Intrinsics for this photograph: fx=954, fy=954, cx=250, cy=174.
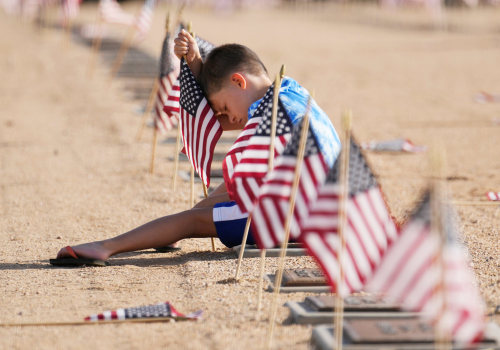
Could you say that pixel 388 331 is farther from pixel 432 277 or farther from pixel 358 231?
pixel 432 277

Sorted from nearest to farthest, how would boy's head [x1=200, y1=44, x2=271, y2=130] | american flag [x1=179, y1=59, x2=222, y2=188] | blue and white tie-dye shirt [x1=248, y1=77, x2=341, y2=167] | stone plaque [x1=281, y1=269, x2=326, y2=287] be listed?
stone plaque [x1=281, y1=269, x2=326, y2=287] < blue and white tie-dye shirt [x1=248, y1=77, x2=341, y2=167] < boy's head [x1=200, y1=44, x2=271, y2=130] < american flag [x1=179, y1=59, x2=222, y2=188]

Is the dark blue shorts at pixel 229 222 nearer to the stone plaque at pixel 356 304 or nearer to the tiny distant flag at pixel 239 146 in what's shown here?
the tiny distant flag at pixel 239 146

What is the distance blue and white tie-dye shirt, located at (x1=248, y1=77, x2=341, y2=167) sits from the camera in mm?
5555

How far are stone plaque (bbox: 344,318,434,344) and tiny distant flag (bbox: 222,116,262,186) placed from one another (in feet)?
4.95

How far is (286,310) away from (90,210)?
127 inches

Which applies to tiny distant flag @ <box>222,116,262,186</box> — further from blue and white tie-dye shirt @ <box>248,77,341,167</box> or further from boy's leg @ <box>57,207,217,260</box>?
boy's leg @ <box>57,207,217,260</box>

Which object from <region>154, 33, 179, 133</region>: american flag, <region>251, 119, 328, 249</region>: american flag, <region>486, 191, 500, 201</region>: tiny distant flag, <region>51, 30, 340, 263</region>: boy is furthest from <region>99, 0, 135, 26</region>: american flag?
<region>251, 119, 328, 249</region>: american flag

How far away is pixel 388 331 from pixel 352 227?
0.58 metres

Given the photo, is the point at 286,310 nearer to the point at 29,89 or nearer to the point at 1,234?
the point at 1,234

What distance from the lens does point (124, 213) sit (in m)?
7.60

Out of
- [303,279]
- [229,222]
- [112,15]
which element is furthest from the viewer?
[112,15]

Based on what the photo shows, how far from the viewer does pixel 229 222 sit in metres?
5.97

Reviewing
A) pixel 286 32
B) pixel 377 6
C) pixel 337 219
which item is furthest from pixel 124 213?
pixel 377 6

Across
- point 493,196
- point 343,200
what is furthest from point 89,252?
point 493,196
